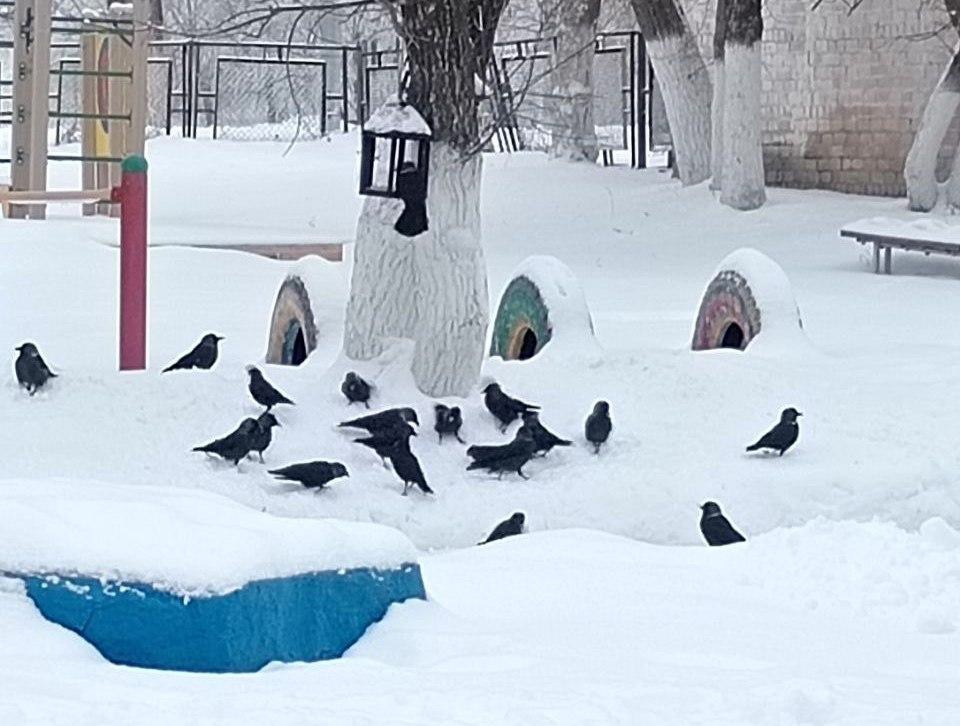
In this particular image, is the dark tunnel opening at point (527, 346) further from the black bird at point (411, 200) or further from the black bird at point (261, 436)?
the black bird at point (261, 436)

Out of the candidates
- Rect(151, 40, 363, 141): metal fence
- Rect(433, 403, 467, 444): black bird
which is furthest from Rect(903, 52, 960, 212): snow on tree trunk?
Rect(433, 403, 467, 444): black bird

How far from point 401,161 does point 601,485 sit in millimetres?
1801

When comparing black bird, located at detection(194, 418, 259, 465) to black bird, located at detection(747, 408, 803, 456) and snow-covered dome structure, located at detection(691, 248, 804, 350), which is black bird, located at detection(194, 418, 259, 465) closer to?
black bird, located at detection(747, 408, 803, 456)

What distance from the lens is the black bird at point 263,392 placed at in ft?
30.0

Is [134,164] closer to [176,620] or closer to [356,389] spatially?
[356,389]

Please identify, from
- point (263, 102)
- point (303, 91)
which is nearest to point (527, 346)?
point (303, 91)

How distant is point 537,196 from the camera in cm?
2250

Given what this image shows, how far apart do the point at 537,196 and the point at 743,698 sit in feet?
60.3

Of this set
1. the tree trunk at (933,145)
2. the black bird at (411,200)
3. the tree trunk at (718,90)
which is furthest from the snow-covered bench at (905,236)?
the black bird at (411,200)

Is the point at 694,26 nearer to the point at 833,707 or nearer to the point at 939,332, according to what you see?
the point at 939,332

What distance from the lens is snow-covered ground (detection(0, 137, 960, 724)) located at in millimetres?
4270

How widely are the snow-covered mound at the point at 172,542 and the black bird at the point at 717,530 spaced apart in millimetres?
2767

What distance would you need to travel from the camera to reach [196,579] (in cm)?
435

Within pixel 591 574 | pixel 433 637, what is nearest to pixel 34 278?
pixel 591 574
